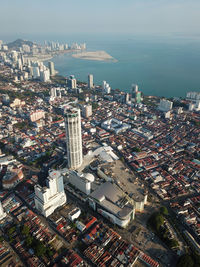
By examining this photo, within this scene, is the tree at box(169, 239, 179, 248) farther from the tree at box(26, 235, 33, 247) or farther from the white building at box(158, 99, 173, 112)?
the white building at box(158, 99, 173, 112)

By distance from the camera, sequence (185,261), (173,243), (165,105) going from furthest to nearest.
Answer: (165,105) → (173,243) → (185,261)

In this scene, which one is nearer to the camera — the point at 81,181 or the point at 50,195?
the point at 50,195

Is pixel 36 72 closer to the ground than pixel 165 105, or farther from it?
farther from it

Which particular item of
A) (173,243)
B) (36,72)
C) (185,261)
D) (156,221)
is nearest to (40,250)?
(156,221)

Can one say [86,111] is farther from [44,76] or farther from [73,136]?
[44,76]

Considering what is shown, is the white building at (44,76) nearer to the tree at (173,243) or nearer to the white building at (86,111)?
the white building at (86,111)

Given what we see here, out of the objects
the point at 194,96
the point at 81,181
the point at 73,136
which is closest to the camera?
the point at 81,181

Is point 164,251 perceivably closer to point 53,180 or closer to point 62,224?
point 62,224
